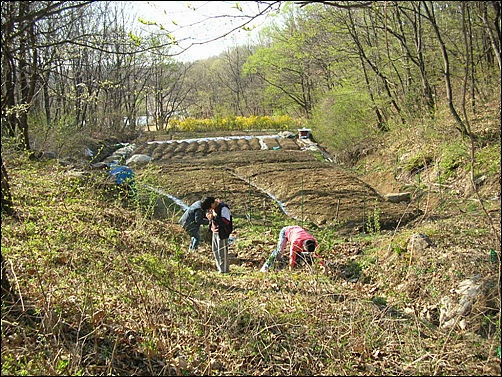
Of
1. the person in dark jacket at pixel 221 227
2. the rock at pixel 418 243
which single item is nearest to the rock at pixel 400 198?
the rock at pixel 418 243

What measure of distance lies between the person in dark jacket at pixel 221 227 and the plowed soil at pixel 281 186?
2312 millimetres

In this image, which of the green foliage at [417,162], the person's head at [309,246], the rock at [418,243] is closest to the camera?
the rock at [418,243]

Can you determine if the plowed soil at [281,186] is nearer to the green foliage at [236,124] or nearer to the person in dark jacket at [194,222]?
the person in dark jacket at [194,222]

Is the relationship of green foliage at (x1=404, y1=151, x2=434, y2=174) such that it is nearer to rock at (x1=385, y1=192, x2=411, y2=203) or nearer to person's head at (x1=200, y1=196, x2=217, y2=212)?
rock at (x1=385, y1=192, x2=411, y2=203)

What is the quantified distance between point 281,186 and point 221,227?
5770mm

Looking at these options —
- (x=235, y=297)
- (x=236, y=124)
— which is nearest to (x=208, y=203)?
(x=235, y=297)

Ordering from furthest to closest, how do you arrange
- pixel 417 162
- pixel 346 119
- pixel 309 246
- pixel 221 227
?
pixel 346 119, pixel 417 162, pixel 221 227, pixel 309 246

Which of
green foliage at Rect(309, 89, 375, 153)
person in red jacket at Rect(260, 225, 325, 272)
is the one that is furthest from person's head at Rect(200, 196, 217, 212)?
green foliage at Rect(309, 89, 375, 153)

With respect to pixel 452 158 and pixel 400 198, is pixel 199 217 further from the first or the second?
pixel 452 158

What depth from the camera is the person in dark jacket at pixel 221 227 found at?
6684 millimetres

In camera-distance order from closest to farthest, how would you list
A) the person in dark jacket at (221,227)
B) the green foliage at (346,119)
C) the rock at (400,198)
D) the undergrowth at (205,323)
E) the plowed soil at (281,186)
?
the undergrowth at (205,323), the person in dark jacket at (221,227), the plowed soil at (281,186), the rock at (400,198), the green foliage at (346,119)

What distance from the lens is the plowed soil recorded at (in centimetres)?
935

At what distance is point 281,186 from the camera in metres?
12.3

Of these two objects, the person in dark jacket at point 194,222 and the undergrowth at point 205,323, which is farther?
the person in dark jacket at point 194,222
